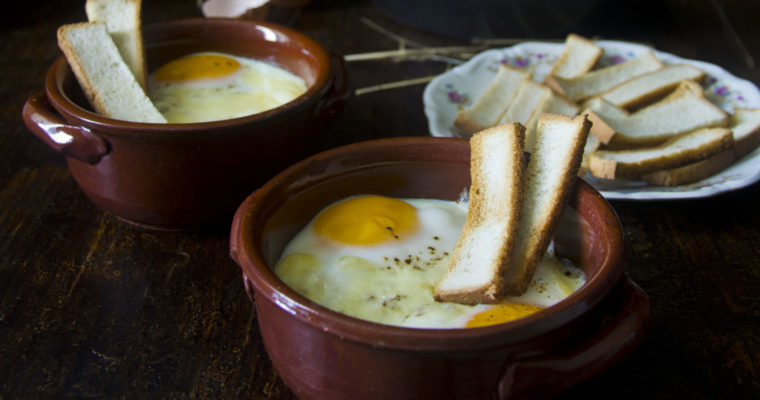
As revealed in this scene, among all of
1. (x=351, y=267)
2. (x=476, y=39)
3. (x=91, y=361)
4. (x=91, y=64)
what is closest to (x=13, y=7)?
(x=91, y=64)

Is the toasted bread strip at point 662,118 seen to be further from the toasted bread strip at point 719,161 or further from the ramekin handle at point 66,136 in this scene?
the ramekin handle at point 66,136

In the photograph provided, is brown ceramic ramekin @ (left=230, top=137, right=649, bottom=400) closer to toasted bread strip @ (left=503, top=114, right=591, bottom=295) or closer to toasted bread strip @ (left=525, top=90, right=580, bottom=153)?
toasted bread strip @ (left=503, top=114, right=591, bottom=295)

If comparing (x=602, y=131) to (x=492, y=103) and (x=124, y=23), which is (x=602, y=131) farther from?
(x=124, y=23)

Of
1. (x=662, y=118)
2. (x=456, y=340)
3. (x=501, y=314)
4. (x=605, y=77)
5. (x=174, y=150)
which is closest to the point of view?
(x=456, y=340)

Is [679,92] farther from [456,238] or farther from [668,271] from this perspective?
[456,238]

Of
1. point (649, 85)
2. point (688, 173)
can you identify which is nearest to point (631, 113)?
point (649, 85)

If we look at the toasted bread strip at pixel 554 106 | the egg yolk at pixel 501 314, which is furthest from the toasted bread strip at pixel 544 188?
the toasted bread strip at pixel 554 106
